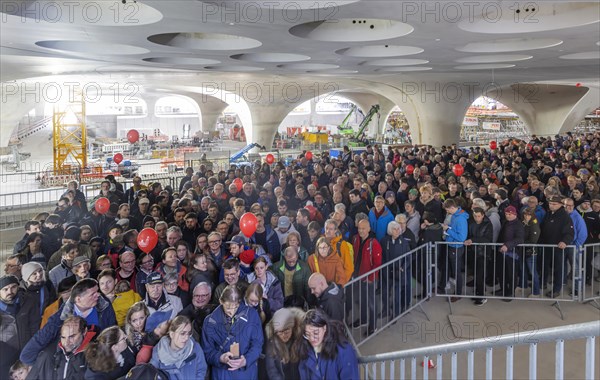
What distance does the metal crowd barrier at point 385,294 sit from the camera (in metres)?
6.59

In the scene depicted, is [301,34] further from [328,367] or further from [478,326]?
[328,367]

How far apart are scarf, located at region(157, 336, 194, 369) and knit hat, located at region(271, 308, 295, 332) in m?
0.76

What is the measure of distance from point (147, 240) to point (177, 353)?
2942 mm

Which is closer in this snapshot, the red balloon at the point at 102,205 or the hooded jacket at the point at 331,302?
the hooded jacket at the point at 331,302

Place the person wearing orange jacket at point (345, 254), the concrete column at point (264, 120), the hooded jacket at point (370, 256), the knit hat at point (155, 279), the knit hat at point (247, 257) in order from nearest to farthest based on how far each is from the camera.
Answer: the knit hat at point (155, 279) → the knit hat at point (247, 257) → the person wearing orange jacket at point (345, 254) → the hooded jacket at point (370, 256) → the concrete column at point (264, 120)

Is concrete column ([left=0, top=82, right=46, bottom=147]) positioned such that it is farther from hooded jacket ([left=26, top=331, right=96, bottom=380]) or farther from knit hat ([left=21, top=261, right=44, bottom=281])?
hooded jacket ([left=26, top=331, right=96, bottom=380])

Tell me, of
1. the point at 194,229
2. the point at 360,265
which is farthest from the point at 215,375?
the point at 194,229

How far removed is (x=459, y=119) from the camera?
1129 inches

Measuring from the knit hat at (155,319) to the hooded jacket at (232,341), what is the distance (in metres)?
0.45

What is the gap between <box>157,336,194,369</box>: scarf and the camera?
4.01 metres

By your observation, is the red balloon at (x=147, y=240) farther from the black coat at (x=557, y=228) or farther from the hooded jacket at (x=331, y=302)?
the black coat at (x=557, y=228)

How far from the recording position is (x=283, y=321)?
4.41 m

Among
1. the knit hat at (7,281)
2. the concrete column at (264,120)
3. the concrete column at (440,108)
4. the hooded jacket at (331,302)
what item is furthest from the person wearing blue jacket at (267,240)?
the concrete column at (264,120)

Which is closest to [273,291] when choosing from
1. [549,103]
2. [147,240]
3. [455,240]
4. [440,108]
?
[147,240]
